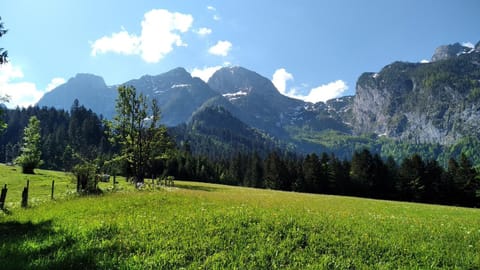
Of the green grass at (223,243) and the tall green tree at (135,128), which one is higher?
the tall green tree at (135,128)

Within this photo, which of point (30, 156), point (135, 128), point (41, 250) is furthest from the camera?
point (30, 156)

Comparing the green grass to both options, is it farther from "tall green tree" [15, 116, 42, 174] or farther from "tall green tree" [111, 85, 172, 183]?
"tall green tree" [15, 116, 42, 174]

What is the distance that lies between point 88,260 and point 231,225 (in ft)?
20.2

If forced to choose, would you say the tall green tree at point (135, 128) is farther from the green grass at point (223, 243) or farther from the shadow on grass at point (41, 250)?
the shadow on grass at point (41, 250)

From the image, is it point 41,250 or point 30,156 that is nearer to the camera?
point 41,250

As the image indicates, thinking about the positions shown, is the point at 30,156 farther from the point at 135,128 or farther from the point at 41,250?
the point at 41,250

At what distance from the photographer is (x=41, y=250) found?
1205 cm

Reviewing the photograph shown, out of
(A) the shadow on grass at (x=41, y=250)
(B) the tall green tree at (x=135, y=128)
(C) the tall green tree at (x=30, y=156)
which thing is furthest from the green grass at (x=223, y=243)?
(C) the tall green tree at (x=30, y=156)

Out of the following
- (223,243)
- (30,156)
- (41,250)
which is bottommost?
(41,250)

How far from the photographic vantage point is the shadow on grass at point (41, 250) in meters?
10.6

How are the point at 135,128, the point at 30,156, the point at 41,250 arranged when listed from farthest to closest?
the point at 30,156
the point at 135,128
the point at 41,250

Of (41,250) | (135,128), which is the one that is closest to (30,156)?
(135,128)

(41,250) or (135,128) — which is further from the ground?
(135,128)

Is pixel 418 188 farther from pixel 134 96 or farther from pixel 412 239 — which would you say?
pixel 412 239
